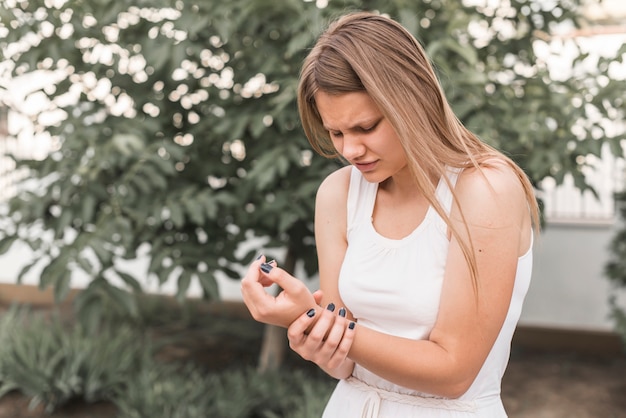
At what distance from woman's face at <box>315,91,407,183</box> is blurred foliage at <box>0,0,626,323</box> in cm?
155

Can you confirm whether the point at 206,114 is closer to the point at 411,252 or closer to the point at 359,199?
the point at 359,199

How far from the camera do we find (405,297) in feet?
4.55

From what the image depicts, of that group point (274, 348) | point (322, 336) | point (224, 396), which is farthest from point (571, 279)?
point (322, 336)

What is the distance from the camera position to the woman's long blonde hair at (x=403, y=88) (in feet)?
4.27

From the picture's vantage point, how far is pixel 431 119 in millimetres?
1354

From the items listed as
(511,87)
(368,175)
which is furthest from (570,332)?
(368,175)

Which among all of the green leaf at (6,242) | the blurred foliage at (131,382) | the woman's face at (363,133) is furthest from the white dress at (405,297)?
the green leaf at (6,242)

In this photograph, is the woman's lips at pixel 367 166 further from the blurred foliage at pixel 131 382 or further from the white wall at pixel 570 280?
the white wall at pixel 570 280

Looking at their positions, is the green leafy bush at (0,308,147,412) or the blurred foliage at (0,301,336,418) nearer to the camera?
the blurred foliage at (0,301,336,418)

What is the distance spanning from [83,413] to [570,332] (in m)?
Result: 3.55

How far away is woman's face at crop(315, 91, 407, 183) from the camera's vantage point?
4.41 ft

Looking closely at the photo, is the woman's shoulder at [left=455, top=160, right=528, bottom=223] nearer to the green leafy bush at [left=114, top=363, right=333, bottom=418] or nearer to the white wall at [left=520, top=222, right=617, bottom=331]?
the green leafy bush at [left=114, top=363, right=333, bottom=418]

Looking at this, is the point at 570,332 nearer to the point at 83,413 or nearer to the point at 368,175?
the point at 83,413

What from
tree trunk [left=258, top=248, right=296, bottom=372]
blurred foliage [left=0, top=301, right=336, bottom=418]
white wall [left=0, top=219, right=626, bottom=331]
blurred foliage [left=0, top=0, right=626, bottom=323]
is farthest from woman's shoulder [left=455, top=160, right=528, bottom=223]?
white wall [left=0, top=219, right=626, bottom=331]
